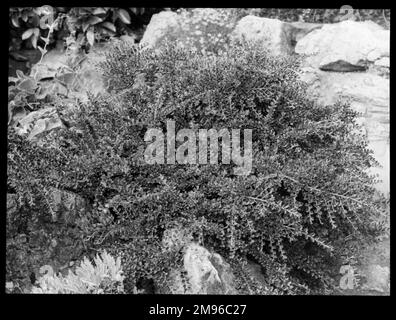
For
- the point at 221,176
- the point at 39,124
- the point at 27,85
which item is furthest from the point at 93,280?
the point at 27,85

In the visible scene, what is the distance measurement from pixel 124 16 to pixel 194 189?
2.13 metres

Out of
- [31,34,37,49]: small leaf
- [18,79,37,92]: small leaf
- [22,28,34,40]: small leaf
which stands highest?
[22,28,34,40]: small leaf

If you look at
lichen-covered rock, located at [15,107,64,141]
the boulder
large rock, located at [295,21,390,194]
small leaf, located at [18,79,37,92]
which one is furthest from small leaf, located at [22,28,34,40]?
the boulder

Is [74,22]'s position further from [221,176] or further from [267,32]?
[221,176]

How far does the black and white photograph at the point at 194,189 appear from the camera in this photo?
8.57 feet

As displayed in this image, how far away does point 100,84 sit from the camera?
150 inches

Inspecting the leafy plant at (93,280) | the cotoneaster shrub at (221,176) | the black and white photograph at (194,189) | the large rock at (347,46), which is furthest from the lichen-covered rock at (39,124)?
the large rock at (347,46)

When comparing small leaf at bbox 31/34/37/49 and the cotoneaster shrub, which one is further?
small leaf at bbox 31/34/37/49

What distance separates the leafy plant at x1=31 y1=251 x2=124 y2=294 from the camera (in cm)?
241

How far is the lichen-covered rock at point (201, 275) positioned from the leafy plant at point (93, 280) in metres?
0.28

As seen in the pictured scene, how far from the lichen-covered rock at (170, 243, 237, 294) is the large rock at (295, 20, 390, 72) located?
6.77ft

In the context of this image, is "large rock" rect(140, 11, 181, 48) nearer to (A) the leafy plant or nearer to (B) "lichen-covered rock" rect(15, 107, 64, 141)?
(B) "lichen-covered rock" rect(15, 107, 64, 141)
